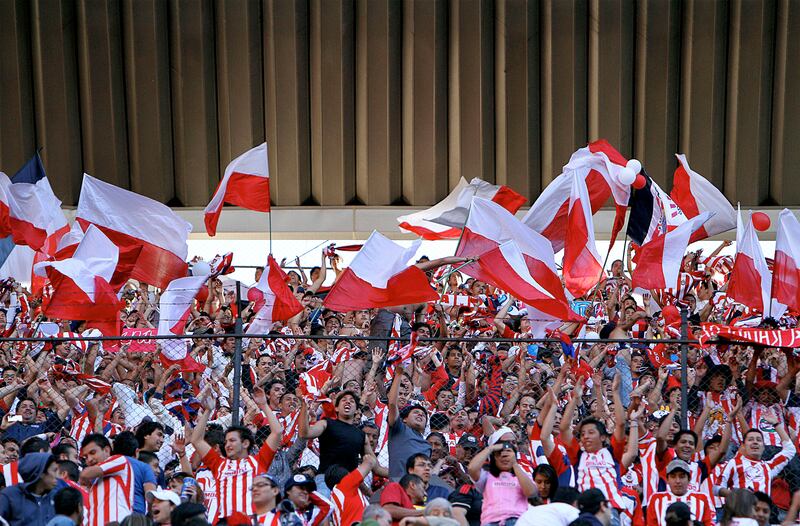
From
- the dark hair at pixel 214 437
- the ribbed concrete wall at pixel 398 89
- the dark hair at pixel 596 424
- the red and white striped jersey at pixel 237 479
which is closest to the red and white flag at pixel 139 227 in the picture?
the dark hair at pixel 214 437

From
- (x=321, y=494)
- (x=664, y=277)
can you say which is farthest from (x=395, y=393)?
(x=664, y=277)

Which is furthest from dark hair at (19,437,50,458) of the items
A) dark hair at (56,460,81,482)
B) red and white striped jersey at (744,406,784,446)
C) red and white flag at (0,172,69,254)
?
red and white striped jersey at (744,406,784,446)

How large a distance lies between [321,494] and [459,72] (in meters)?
16.8

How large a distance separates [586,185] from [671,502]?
495 cm

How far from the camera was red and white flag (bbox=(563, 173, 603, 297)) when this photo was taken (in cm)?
1331

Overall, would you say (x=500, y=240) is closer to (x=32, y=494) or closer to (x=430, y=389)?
(x=430, y=389)

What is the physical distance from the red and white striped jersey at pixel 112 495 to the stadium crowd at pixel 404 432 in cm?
1

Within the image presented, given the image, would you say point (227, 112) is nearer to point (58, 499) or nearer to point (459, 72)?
point (459, 72)

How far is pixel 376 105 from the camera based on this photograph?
26.3 meters

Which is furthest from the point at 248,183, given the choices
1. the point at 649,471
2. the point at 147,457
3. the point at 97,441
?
the point at 649,471

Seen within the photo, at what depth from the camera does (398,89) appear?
26438mm

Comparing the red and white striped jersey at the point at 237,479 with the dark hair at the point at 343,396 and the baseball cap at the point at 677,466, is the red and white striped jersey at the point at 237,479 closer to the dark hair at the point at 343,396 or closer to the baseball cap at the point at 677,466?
the dark hair at the point at 343,396

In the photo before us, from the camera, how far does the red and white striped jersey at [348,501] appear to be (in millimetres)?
10188

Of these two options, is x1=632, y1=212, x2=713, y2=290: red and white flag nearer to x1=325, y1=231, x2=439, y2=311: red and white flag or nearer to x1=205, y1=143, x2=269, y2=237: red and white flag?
x1=325, y1=231, x2=439, y2=311: red and white flag
